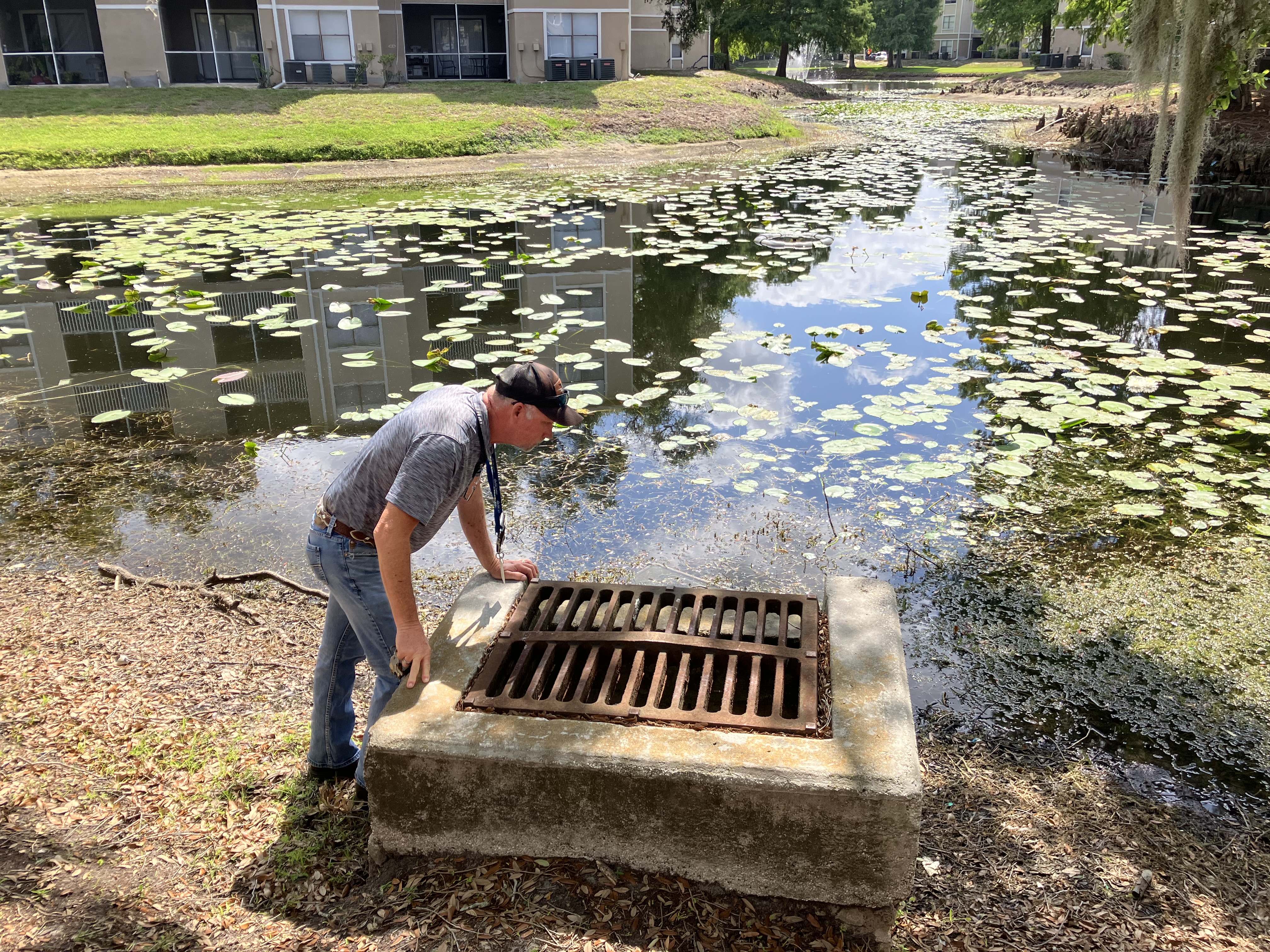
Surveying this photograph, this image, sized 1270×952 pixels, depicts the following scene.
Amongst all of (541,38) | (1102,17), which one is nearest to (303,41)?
(541,38)

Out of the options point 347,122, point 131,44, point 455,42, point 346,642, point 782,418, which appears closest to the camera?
point 346,642

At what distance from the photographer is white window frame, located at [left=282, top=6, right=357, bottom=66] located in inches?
1091

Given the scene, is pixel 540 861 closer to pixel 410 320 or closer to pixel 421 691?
pixel 421 691

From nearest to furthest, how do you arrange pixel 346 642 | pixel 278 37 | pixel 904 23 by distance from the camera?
pixel 346 642, pixel 278 37, pixel 904 23

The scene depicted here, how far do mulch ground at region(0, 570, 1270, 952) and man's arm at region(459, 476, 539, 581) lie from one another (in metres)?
0.99

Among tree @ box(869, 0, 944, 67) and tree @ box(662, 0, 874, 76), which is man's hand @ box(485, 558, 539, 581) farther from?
tree @ box(869, 0, 944, 67)

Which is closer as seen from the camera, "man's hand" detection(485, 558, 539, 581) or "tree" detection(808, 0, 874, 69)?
"man's hand" detection(485, 558, 539, 581)

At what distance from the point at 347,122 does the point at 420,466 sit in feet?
74.4

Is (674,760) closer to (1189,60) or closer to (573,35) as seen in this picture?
(1189,60)

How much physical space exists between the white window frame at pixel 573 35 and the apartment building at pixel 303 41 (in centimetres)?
4

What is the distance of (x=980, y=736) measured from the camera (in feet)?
11.2

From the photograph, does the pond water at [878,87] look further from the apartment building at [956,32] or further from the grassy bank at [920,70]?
the apartment building at [956,32]

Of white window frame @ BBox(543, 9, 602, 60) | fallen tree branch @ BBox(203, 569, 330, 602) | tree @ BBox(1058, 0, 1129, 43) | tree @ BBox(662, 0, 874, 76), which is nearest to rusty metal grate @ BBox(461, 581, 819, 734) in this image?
fallen tree branch @ BBox(203, 569, 330, 602)

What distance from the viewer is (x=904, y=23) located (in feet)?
215
